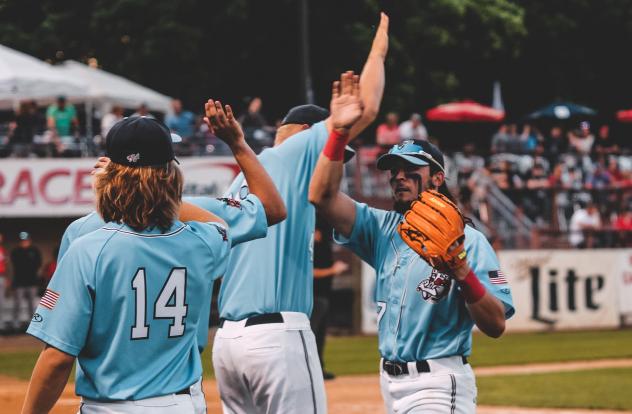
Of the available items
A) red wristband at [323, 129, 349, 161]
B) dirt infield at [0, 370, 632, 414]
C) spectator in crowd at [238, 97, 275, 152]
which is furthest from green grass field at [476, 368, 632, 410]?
spectator in crowd at [238, 97, 275, 152]

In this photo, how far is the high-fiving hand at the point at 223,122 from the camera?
4734 mm

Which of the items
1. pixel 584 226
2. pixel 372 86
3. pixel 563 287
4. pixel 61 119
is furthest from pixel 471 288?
pixel 584 226

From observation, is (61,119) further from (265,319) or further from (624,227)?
(265,319)

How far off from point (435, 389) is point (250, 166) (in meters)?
1.45

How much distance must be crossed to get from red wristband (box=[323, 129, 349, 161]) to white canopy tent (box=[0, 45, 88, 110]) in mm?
16250

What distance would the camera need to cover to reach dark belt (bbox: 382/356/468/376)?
5613 millimetres

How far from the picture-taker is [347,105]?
5.48 metres

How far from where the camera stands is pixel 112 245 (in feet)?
13.5

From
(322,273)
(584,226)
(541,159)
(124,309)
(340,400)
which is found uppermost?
(541,159)

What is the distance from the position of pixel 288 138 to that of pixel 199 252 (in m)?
1.87

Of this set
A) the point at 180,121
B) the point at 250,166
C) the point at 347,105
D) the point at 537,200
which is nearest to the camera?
the point at 250,166

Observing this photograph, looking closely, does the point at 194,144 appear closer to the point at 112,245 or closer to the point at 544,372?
the point at 544,372

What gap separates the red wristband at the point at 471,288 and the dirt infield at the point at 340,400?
21.2 feet

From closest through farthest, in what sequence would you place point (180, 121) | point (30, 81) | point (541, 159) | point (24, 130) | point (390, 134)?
point (30, 81) < point (24, 130) < point (180, 121) < point (390, 134) < point (541, 159)
